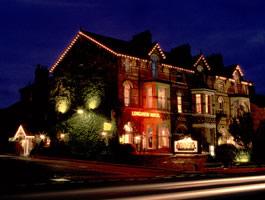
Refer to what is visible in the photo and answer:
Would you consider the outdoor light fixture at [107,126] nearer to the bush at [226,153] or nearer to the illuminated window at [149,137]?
the illuminated window at [149,137]

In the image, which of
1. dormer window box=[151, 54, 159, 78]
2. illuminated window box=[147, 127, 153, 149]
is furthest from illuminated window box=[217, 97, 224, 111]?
illuminated window box=[147, 127, 153, 149]

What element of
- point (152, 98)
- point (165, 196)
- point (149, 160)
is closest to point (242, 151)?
point (152, 98)

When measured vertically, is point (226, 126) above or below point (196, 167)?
above

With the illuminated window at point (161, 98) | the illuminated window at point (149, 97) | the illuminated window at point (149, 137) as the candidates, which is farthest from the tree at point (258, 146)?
the illuminated window at point (149, 97)

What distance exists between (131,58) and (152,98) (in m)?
4.53

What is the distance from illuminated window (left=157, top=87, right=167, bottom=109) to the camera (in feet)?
131

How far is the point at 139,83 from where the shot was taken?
38625 mm

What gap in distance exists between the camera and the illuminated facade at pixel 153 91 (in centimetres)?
3719

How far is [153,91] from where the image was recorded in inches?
1544

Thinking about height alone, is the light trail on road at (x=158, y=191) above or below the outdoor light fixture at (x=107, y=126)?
below

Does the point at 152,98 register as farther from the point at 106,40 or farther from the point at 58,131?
the point at 58,131

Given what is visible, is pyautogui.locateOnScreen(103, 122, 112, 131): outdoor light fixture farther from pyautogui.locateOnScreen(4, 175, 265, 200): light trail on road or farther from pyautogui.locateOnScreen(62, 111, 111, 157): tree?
pyautogui.locateOnScreen(4, 175, 265, 200): light trail on road

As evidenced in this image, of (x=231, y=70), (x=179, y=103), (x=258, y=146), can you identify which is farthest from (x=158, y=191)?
(x=231, y=70)

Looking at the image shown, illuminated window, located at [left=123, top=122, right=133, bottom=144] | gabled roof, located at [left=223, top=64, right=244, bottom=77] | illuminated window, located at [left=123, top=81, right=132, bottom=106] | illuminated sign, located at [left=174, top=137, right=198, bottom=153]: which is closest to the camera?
illuminated sign, located at [left=174, top=137, right=198, bottom=153]
